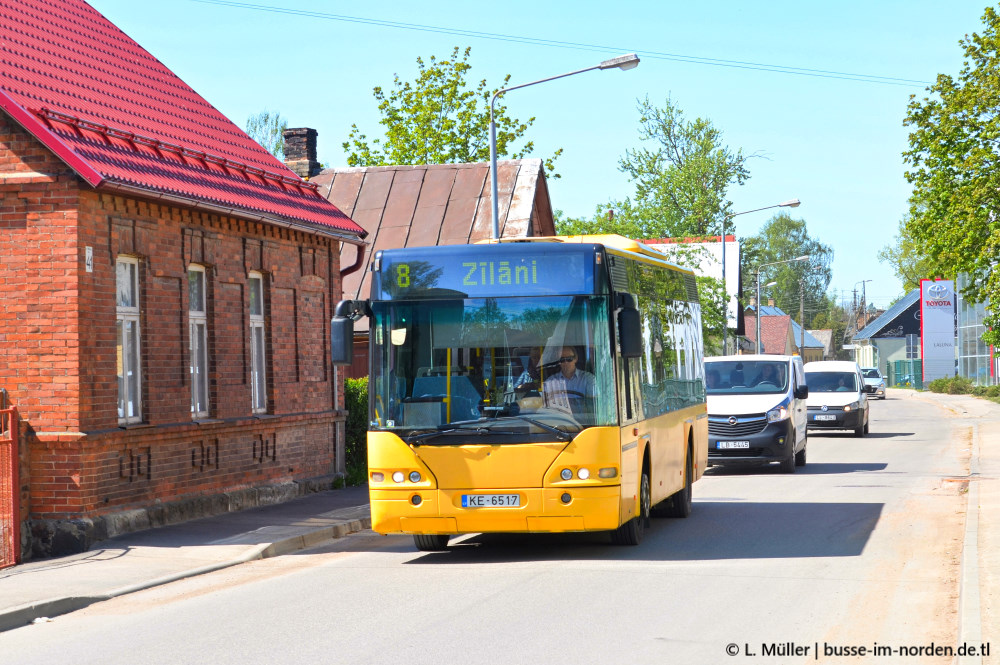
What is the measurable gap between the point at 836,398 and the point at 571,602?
24.2 meters

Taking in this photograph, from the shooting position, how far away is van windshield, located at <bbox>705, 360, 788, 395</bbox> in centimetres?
2248

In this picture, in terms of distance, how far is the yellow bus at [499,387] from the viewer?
11.1 meters

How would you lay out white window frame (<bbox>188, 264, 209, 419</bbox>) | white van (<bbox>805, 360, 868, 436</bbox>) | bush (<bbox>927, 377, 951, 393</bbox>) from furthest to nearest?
bush (<bbox>927, 377, 951, 393</bbox>)
white van (<bbox>805, 360, 868, 436</bbox>)
white window frame (<bbox>188, 264, 209, 419</bbox>)

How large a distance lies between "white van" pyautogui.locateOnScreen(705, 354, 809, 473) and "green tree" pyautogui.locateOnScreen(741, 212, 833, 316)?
88322 mm

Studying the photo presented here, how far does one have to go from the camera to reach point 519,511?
11125mm

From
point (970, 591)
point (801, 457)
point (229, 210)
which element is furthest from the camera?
point (801, 457)

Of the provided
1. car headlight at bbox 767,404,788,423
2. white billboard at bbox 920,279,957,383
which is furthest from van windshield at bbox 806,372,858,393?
white billboard at bbox 920,279,957,383

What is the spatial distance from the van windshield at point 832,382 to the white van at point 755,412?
9.22 m

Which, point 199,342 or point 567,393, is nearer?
point 567,393

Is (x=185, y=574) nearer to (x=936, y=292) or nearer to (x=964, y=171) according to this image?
(x=964, y=171)

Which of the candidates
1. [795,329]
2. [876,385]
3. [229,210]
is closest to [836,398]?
[229,210]

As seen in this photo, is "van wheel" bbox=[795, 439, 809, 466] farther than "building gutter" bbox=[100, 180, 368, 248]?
Yes

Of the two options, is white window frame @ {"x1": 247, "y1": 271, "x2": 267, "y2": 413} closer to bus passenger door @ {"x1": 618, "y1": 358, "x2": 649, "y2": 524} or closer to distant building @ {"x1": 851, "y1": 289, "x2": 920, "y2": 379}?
bus passenger door @ {"x1": 618, "y1": 358, "x2": 649, "y2": 524}

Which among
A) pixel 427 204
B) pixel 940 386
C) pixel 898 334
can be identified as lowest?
pixel 940 386
